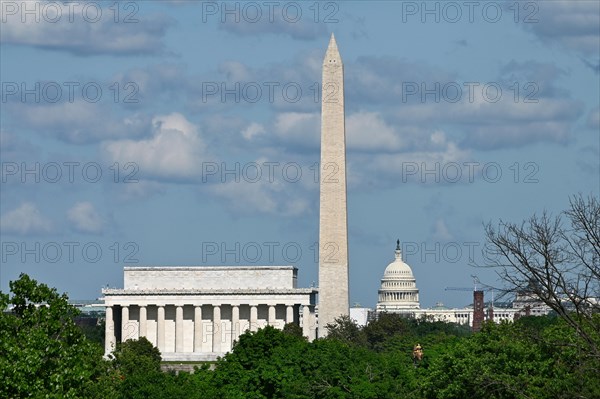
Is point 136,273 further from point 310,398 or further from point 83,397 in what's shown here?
point 83,397

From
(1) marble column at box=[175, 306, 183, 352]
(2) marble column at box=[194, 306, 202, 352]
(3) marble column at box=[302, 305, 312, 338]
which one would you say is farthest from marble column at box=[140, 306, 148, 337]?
(3) marble column at box=[302, 305, 312, 338]

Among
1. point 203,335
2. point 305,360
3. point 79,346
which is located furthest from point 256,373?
point 203,335

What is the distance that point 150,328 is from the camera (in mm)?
168000

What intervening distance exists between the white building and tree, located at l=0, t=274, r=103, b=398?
108415 millimetres

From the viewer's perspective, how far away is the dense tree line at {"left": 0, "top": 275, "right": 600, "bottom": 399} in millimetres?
51938

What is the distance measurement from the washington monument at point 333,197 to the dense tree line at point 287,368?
35.2 m

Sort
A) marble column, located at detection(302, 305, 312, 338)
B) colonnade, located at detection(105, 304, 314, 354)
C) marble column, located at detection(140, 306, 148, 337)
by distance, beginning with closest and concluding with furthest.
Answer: marble column, located at detection(302, 305, 312, 338) → colonnade, located at detection(105, 304, 314, 354) → marble column, located at detection(140, 306, 148, 337)

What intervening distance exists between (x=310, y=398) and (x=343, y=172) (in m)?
58.1

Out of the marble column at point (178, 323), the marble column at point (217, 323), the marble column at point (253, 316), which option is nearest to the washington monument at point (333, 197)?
the marble column at point (253, 316)

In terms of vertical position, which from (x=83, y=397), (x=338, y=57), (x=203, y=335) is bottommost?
(x=83, y=397)

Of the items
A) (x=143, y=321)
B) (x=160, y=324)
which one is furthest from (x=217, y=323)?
(x=143, y=321)

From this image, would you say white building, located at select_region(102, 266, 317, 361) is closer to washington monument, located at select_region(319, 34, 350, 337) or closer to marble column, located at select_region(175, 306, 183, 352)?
marble column, located at select_region(175, 306, 183, 352)

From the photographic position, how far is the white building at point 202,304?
166250 mm

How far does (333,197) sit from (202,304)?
3746cm
